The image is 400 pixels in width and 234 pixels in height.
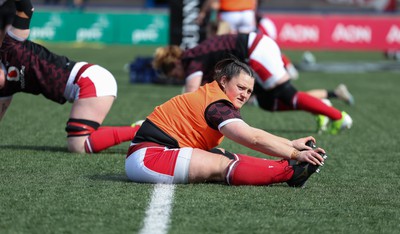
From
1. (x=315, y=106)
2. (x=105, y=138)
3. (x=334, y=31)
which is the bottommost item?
(x=334, y=31)

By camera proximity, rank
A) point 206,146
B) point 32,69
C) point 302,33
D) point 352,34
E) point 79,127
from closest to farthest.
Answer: point 206,146, point 32,69, point 79,127, point 352,34, point 302,33

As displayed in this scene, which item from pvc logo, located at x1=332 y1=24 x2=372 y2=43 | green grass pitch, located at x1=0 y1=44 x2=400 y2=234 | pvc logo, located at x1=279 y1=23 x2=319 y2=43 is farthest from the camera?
pvc logo, located at x1=279 y1=23 x2=319 y2=43

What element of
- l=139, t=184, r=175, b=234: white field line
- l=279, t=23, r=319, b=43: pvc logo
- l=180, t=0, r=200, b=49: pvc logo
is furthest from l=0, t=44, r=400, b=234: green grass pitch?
l=279, t=23, r=319, b=43: pvc logo

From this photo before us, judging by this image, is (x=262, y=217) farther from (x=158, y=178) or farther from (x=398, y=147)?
(x=398, y=147)

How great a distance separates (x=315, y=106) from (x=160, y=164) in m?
3.82

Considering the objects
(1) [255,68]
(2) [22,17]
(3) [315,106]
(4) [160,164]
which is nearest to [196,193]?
(4) [160,164]

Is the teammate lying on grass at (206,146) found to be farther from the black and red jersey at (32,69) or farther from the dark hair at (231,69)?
the black and red jersey at (32,69)

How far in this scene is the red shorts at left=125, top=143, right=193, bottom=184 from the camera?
5.71m

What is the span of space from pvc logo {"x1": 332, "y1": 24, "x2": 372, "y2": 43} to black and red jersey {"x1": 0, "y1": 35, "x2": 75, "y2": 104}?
20.1 m

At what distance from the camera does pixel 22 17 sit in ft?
23.2

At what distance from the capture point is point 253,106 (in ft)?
40.7

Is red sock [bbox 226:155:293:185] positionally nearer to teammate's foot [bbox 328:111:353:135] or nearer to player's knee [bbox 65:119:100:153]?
player's knee [bbox 65:119:100:153]

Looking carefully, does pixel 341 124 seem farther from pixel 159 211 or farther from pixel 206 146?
pixel 159 211

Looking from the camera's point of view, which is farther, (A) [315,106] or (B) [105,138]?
(A) [315,106]
